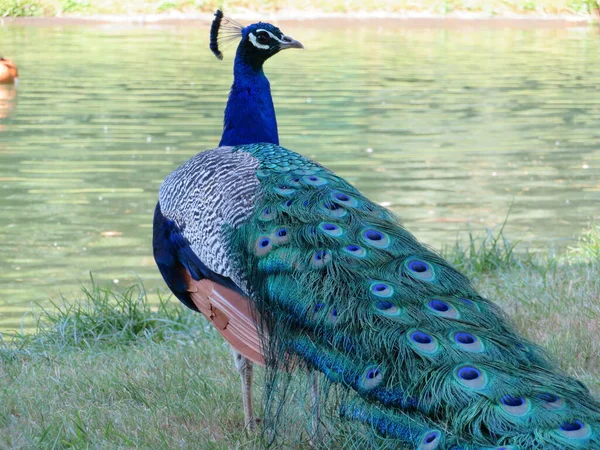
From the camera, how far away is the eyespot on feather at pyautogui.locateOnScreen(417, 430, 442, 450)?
2.27 m

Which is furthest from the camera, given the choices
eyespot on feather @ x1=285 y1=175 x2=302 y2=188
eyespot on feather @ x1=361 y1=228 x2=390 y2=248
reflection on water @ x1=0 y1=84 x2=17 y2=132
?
reflection on water @ x1=0 y1=84 x2=17 y2=132

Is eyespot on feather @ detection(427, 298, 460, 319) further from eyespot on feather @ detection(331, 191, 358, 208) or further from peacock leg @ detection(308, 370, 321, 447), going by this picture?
eyespot on feather @ detection(331, 191, 358, 208)

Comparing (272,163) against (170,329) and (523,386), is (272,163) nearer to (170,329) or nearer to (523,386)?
(523,386)

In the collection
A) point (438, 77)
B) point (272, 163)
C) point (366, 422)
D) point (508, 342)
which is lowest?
point (438, 77)

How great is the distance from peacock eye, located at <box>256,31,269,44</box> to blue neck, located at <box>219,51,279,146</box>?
114 millimetres

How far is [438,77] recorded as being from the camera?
15461mm

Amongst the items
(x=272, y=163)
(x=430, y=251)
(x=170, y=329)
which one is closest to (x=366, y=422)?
(x=430, y=251)

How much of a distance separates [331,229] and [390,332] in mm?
436

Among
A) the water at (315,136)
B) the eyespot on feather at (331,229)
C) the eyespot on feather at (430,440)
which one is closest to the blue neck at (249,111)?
the eyespot on feather at (331,229)

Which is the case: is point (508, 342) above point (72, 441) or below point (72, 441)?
above

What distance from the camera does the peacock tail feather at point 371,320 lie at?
89.4 inches

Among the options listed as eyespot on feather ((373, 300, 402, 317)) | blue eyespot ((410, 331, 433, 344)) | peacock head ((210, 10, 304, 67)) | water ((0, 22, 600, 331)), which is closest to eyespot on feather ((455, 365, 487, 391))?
blue eyespot ((410, 331, 433, 344))

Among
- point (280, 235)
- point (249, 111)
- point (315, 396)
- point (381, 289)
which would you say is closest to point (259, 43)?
point (249, 111)

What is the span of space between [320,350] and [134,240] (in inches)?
177
